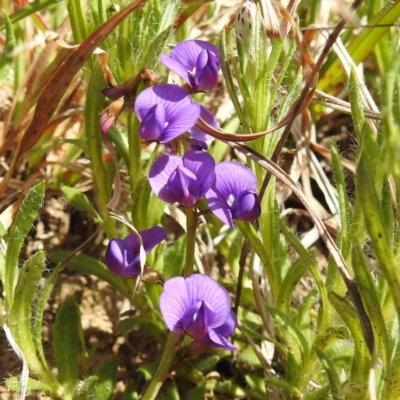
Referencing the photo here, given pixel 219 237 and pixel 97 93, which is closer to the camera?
pixel 97 93

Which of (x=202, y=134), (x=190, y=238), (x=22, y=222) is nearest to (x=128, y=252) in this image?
(x=190, y=238)

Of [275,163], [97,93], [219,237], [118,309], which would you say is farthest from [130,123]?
[118,309]

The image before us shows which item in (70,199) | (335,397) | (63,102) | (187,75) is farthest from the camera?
(63,102)

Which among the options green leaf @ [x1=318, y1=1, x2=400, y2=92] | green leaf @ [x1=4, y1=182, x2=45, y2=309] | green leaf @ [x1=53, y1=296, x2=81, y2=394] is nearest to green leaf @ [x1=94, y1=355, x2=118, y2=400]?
green leaf @ [x1=53, y1=296, x2=81, y2=394]

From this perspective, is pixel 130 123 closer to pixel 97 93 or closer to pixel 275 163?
pixel 97 93

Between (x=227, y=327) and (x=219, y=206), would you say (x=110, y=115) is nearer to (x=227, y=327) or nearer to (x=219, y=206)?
(x=219, y=206)

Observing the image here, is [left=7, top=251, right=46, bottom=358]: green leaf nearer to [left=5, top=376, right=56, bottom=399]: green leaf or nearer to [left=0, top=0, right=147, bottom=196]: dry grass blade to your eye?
[left=5, top=376, right=56, bottom=399]: green leaf
